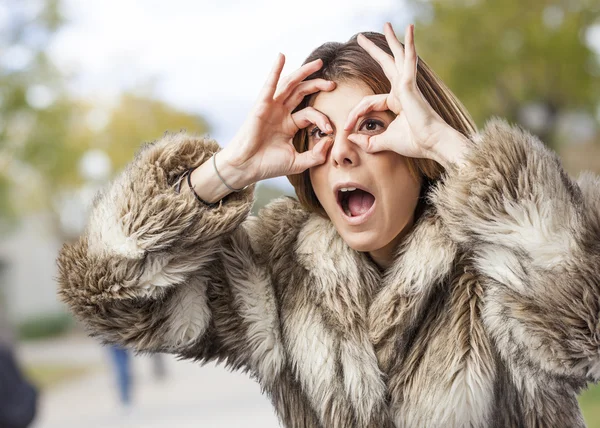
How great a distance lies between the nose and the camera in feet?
3.39

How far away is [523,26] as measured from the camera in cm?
555

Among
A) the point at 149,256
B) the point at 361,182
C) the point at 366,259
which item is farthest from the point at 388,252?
the point at 149,256

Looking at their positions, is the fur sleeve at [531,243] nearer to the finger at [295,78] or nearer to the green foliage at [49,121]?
the finger at [295,78]

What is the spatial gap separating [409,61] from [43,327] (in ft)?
38.4

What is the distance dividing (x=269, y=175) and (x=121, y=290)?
293 millimetres

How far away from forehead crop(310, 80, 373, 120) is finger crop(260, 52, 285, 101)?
0.27 feet

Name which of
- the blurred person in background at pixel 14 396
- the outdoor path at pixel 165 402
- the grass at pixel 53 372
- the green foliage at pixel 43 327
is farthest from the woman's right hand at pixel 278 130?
the green foliage at pixel 43 327

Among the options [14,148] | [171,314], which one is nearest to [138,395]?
[14,148]

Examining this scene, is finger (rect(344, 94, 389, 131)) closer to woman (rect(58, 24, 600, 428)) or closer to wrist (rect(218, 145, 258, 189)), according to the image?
woman (rect(58, 24, 600, 428))

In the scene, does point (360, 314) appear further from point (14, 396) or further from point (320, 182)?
point (14, 396)

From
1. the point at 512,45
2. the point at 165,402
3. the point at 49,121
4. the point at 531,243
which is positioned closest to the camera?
the point at 531,243

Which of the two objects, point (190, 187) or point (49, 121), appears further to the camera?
point (49, 121)

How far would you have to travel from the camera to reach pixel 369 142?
1.03 metres

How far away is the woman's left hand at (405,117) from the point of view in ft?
3.25
